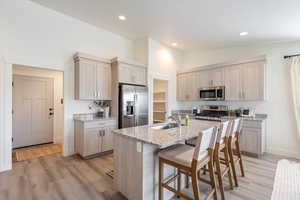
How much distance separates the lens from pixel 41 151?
12.7ft

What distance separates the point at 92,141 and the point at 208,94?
12.0ft

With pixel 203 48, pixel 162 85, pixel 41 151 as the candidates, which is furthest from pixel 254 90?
pixel 41 151

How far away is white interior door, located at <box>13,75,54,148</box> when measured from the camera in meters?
4.10

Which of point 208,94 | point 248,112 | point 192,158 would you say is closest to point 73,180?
point 192,158

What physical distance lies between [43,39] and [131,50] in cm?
243

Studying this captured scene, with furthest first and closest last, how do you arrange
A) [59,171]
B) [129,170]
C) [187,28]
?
[187,28], [59,171], [129,170]

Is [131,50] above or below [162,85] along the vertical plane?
above

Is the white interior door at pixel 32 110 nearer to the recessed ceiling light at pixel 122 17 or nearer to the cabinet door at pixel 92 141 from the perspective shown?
the cabinet door at pixel 92 141

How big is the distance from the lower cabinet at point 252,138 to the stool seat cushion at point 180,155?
2.61 m

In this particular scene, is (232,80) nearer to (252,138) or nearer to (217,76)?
(217,76)

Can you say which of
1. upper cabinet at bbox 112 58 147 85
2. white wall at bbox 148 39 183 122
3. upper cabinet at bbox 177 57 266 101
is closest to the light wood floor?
upper cabinet at bbox 177 57 266 101

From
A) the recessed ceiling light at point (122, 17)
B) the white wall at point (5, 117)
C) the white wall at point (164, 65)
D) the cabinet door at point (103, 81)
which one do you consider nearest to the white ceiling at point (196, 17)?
the recessed ceiling light at point (122, 17)

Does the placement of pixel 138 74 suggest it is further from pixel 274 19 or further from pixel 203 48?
pixel 274 19

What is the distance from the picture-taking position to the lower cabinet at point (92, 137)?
11.0 ft
